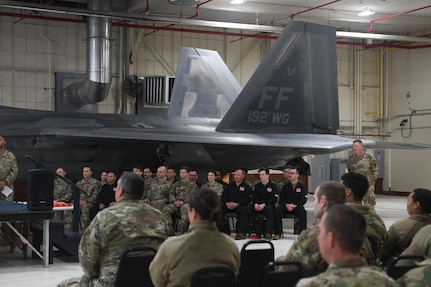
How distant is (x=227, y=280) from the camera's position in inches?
129

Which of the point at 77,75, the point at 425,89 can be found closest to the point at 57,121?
the point at 77,75

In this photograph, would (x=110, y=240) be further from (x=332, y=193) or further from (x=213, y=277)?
(x=332, y=193)

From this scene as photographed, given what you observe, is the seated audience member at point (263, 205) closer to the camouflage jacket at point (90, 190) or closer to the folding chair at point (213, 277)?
the camouflage jacket at point (90, 190)

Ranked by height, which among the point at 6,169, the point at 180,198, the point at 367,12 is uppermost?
the point at 367,12

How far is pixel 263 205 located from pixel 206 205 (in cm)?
713

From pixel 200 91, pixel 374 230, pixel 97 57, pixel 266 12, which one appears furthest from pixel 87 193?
pixel 266 12

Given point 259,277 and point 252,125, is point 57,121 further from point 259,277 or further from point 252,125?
point 259,277

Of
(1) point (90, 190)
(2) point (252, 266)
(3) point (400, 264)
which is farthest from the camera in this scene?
(1) point (90, 190)

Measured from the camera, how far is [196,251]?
3379 millimetres

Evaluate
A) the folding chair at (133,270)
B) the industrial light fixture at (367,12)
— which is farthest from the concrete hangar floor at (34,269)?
the industrial light fixture at (367,12)

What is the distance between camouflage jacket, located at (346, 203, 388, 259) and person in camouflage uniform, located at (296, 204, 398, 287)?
1.85 metres

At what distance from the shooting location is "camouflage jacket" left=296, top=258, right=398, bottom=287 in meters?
2.30

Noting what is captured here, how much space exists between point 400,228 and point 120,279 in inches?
81.4

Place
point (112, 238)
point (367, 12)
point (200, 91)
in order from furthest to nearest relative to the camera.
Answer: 1. point (367, 12)
2. point (200, 91)
3. point (112, 238)
